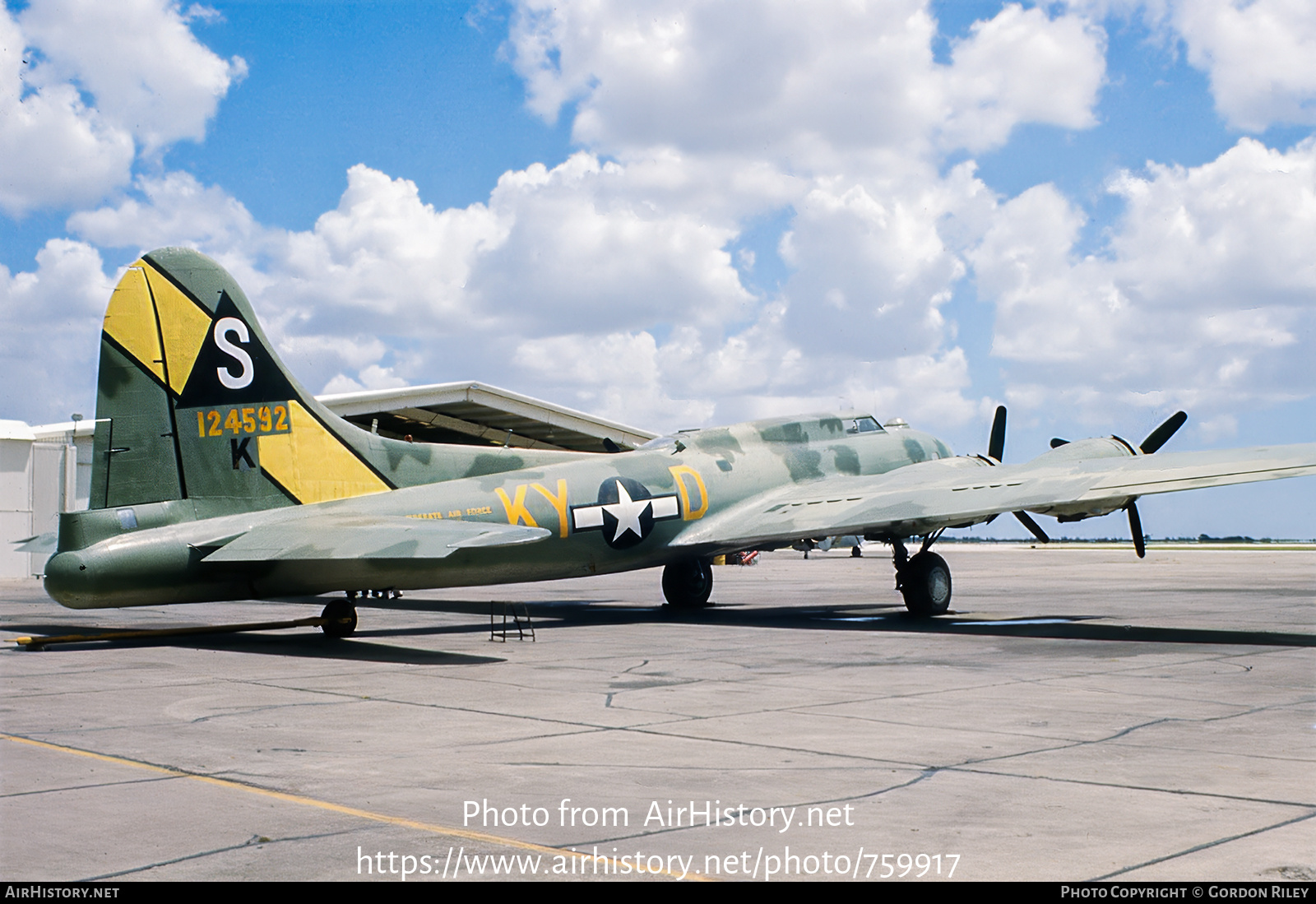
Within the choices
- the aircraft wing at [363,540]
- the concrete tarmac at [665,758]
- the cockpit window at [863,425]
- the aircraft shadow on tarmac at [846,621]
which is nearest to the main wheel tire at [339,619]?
the concrete tarmac at [665,758]

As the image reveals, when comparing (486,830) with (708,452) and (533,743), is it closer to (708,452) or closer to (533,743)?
(533,743)

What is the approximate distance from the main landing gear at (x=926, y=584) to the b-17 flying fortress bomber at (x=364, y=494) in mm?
40

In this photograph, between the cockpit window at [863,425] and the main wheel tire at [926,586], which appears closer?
the main wheel tire at [926,586]

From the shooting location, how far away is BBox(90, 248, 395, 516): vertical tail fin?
19922mm

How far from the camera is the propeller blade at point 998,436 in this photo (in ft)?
94.4

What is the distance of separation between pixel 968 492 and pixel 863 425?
682cm

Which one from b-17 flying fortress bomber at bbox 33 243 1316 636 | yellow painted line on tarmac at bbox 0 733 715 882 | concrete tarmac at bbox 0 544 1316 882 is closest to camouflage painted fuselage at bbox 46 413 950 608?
b-17 flying fortress bomber at bbox 33 243 1316 636

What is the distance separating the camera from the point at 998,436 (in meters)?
29.2

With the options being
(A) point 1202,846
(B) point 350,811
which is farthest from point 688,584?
(A) point 1202,846

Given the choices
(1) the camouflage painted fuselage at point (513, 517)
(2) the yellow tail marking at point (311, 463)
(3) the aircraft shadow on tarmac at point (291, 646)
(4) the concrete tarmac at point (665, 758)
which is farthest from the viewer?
(2) the yellow tail marking at point (311, 463)

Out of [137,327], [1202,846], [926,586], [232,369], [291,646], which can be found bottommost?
[1202,846]

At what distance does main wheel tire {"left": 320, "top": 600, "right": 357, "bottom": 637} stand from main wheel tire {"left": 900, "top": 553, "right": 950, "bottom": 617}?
463 inches

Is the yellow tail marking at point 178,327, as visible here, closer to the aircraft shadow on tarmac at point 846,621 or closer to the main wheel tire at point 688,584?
the aircraft shadow on tarmac at point 846,621

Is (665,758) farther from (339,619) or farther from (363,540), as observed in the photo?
(339,619)
